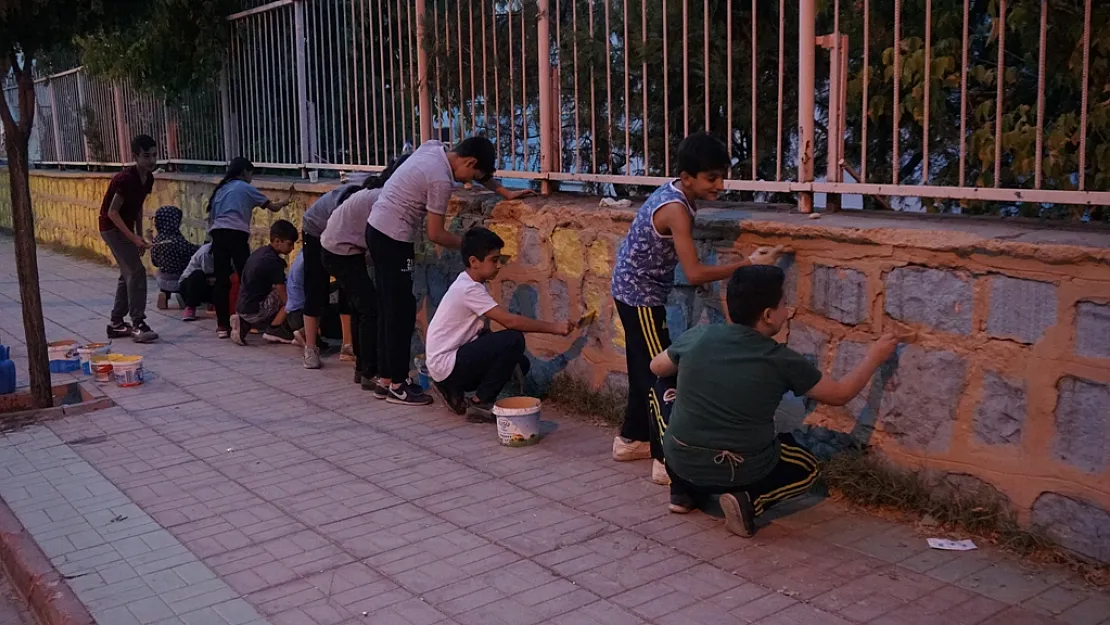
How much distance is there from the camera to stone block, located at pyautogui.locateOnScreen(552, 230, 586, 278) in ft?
20.5

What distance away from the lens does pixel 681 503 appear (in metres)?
4.62

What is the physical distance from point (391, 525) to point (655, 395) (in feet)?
4.37

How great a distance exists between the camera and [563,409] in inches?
253

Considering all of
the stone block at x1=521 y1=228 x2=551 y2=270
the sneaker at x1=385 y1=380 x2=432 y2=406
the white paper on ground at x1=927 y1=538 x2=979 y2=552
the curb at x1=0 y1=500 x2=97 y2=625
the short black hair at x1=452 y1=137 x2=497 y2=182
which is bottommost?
the curb at x1=0 y1=500 x2=97 y2=625

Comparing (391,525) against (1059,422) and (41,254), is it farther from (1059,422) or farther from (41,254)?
(41,254)

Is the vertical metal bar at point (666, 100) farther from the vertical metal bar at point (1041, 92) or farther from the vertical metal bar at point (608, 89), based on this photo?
the vertical metal bar at point (1041, 92)

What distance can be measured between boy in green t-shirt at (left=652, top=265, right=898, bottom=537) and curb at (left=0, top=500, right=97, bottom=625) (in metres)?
2.39

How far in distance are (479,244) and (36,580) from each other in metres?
2.81

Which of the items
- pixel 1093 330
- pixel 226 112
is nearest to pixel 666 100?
pixel 1093 330

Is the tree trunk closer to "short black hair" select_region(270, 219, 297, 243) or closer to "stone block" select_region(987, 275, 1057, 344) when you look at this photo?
"short black hair" select_region(270, 219, 297, 243)

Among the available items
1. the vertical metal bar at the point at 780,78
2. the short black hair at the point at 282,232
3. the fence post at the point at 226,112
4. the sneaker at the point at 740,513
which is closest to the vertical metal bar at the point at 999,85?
the vertical metal bar at the point at 780,78

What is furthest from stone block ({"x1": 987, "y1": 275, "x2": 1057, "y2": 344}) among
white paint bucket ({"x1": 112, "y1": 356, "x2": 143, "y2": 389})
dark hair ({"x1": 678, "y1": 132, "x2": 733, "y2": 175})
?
white paint bucket ({"x1": 112, "y1": 356, "x2": 143, "y2": 389})

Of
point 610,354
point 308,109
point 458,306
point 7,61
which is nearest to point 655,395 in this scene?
point 610,354

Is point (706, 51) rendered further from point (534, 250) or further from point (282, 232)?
point (282, 232)
